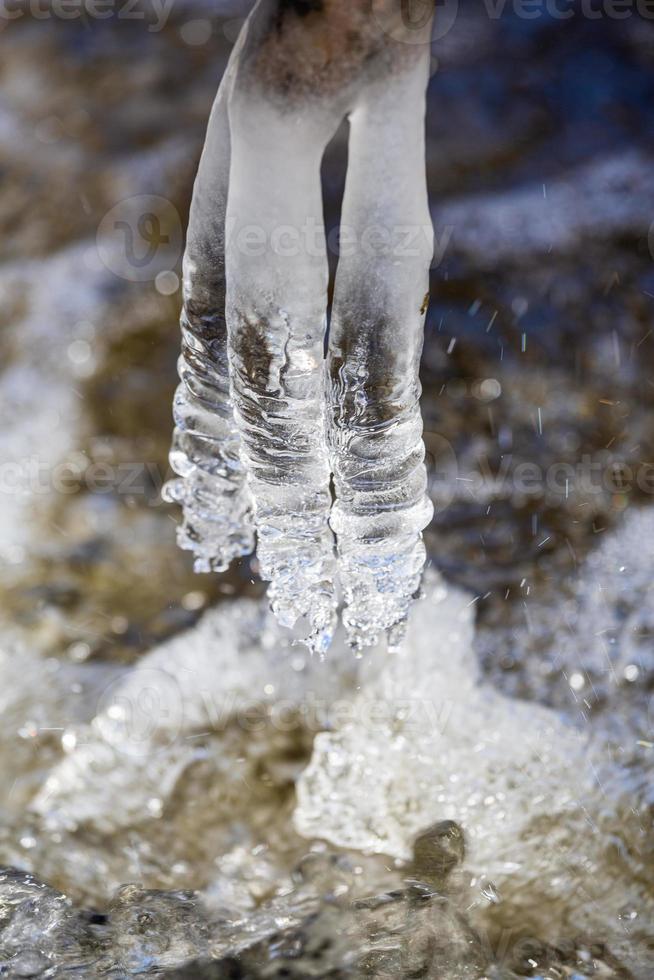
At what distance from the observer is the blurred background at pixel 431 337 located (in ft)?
5.97

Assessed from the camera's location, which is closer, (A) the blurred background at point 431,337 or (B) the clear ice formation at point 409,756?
(B) the clear ice formation at point 409,756

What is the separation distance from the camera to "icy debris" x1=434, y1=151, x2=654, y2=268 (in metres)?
2.26

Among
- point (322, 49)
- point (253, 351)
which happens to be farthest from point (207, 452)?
point (322, 49)

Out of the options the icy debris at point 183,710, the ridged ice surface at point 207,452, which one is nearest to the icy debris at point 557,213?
the icy debris at point 183,710

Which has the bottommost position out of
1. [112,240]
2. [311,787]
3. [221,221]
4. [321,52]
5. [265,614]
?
[311,787]

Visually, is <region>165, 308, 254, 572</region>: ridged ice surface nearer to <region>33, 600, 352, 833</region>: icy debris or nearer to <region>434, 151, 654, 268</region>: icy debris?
<region>33, 600, 352, 833</region>: icy debris

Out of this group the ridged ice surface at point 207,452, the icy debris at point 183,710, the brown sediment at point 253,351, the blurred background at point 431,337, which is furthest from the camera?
the blurred background at point 431,337

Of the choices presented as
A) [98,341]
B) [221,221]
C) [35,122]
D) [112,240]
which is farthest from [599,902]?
[35,122]

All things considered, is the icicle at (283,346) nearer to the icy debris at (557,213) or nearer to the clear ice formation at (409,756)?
the clear ice formation at (409,756)

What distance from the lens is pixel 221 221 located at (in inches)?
41.9

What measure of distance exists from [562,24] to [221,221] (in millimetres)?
1913

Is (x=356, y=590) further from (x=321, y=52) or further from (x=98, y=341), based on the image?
(x=98, y=341)

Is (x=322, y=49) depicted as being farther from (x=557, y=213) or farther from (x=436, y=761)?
(x=557, y=213)

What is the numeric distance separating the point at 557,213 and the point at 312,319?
1.53 metres
